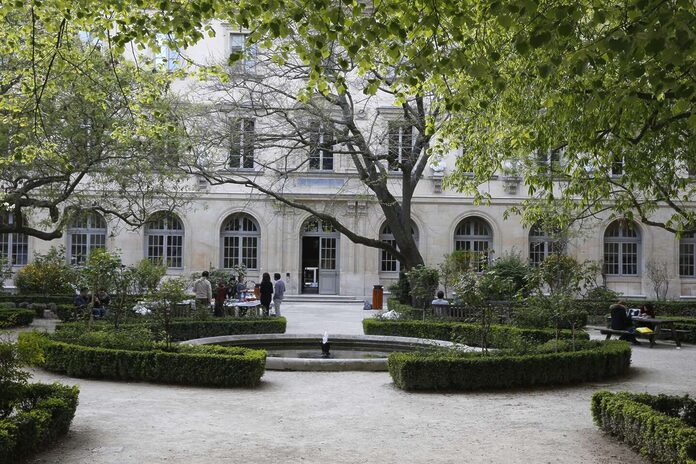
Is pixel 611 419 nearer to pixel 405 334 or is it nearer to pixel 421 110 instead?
pixel 405 334

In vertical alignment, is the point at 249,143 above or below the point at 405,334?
above

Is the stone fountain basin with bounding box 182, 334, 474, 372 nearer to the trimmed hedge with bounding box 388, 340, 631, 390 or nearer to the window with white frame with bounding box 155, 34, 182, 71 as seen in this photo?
the trimmed hedge with bounding box 388, 340, 631, 390

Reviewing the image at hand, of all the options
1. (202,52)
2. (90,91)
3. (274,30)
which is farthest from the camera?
(202,52)

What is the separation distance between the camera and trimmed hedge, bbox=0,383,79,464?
20.2ft

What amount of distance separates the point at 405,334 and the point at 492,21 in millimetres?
9197

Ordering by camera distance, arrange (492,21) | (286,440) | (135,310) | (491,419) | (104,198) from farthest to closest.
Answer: (104,198), (135,310), (492,21), (491,419), (286,440)

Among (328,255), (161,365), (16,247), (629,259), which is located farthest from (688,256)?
(16,247)

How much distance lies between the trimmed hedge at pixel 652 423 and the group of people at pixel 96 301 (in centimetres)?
1408

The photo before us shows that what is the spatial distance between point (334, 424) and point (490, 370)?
11.4ft

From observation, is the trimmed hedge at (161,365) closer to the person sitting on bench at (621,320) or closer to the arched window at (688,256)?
the person sitting on bench at (621,320)

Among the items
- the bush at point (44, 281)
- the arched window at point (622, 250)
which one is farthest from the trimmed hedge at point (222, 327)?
the arched window at point (622, 250)

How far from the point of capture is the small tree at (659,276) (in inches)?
1203

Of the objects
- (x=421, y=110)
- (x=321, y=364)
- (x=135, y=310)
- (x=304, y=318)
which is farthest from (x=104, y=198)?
(x=321, y=364)

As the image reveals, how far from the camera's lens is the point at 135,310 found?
1894 cm
